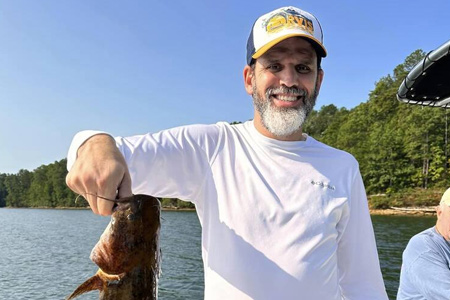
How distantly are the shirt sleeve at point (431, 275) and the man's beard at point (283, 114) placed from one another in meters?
2.55

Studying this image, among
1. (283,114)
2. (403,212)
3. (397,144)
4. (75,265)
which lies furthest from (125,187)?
(397,144)

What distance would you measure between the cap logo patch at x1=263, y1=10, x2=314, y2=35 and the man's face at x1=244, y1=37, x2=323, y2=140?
8 centimetres

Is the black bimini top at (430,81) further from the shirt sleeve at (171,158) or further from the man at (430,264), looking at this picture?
the shirt sleeve at (171,158)

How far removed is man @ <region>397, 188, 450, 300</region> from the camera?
12.5ft

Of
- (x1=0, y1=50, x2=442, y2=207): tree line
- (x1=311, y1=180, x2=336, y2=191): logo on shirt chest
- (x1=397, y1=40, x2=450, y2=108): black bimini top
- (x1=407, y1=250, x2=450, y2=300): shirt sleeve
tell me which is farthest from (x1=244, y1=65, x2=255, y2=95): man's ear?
(x1=0, y1=50, x2=442, y2=207): tree line

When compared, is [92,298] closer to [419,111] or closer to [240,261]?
[240,261]

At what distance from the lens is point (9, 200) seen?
448 ft

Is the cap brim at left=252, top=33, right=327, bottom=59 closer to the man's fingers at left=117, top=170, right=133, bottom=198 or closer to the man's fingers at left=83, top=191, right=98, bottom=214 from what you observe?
the man's fingers at left=117, top=170, right=133, bottom=198

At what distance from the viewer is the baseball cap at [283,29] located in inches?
88.8

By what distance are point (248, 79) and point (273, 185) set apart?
2.53 feet

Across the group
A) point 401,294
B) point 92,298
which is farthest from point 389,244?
point 401,294

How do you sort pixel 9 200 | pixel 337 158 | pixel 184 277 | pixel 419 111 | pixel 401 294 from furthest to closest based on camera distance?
pixel 9 200 → pixel 419 111 → pixel 184 277 → pixel 401 294 → pixel 337 158

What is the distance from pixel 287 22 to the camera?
230 cm

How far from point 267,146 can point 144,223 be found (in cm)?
92
